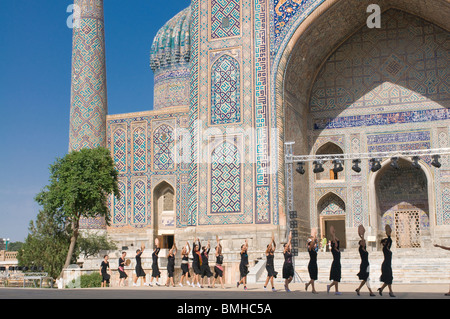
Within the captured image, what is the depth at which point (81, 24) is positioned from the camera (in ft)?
61.2

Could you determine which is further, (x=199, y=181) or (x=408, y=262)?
(x=199, y=181)

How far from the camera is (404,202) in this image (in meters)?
16.7

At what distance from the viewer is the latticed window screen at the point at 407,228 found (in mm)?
16297

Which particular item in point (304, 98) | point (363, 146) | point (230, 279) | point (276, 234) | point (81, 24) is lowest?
point (230, 279)

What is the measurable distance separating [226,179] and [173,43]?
32.6 feet

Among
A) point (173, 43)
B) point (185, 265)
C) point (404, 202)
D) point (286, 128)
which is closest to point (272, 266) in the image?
point (185, 265)

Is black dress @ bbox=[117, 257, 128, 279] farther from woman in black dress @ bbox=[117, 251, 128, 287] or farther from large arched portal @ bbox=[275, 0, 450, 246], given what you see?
large arched portal @ bbox=[275, 0, 450, 246]

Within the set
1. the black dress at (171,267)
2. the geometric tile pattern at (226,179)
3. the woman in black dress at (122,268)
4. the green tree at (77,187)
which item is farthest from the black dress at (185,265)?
the green tree at (77,187)

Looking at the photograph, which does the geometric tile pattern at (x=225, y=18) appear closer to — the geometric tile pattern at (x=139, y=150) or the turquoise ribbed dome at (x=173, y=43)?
the geometric tile pattern at (x=139, y=150)

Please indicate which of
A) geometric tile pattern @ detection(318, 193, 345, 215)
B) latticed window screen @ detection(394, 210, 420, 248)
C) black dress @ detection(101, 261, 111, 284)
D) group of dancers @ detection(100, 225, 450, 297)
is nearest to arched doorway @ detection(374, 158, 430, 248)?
latticed window screen @ detection(394, 210, 420, 248)

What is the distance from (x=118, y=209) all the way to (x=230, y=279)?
20.1 ft

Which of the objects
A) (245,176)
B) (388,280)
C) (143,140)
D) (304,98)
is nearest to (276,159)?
(245,176)

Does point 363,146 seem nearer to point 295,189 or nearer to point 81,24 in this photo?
point 295,189

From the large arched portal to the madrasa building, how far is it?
4cm
